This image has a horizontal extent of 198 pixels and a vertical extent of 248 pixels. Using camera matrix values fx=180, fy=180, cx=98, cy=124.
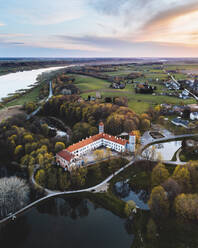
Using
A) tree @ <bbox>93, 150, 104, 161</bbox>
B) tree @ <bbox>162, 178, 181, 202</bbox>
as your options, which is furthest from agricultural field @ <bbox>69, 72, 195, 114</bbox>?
tree @ <bbox>162, 178, 181, 202</bbox>

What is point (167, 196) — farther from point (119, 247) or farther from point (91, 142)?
point (91, 142)

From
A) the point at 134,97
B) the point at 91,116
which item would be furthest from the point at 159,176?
the point at 134,97

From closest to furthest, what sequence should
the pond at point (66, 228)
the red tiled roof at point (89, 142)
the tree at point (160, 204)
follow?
1. the pond at point (66, 228)
2. the tree at point (160, 204)
3. the red tiled roof at point (89, 142)

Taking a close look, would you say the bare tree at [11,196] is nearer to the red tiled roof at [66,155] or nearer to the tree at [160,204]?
the red tiled roof at [66,155]

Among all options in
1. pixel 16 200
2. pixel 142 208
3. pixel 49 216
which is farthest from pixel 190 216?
pixel 16 200

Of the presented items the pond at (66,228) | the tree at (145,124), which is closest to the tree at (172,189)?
the pond at (66,228)

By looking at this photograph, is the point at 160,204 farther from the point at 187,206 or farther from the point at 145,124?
the point at 145,124

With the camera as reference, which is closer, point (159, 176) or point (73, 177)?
point (159, 176)
